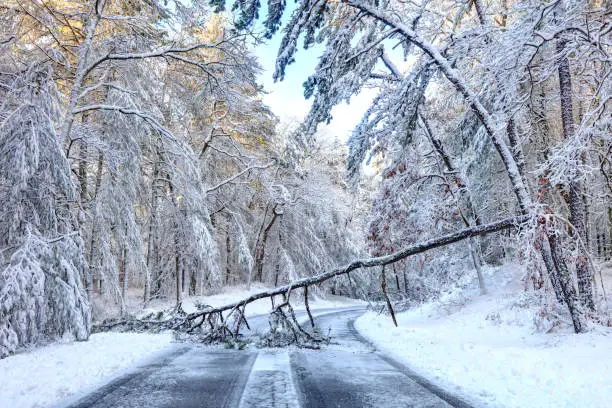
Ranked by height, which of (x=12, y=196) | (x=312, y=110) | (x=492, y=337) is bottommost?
(x=492, y=337)

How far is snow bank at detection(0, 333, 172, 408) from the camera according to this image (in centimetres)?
467

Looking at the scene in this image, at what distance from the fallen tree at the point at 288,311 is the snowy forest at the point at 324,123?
0.09 m

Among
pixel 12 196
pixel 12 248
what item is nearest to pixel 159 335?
pixel 12 248

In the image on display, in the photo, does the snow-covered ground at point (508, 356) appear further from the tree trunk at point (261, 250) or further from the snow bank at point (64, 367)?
the tree trunk at point (261, 250)

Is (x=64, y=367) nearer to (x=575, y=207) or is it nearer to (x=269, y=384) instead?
(x=269, y=384)

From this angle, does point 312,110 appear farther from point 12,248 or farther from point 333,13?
point 12,248

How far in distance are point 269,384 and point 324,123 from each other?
236 inches

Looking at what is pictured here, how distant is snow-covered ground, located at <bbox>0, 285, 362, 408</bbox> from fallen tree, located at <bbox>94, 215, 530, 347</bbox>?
2.46 ft

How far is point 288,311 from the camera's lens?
334 inches

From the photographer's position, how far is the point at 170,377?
18.7 feet

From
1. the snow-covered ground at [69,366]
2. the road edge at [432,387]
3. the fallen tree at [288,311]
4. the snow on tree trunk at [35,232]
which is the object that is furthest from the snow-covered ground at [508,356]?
the snow on tree trunk at [35,232]

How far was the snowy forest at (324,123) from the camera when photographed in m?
7.22

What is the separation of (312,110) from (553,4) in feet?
15.0

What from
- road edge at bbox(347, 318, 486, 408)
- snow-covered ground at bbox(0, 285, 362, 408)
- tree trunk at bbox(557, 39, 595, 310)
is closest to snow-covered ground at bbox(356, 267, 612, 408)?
road edge at bbox(347, 318, 486, 408)
